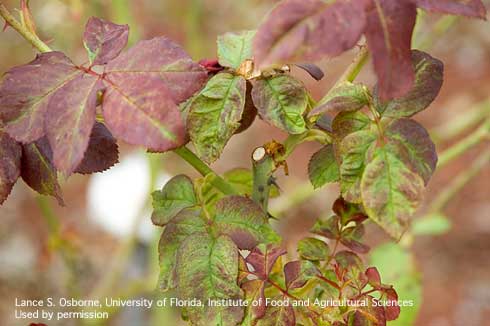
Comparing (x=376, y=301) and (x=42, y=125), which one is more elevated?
(x=42, y=125)

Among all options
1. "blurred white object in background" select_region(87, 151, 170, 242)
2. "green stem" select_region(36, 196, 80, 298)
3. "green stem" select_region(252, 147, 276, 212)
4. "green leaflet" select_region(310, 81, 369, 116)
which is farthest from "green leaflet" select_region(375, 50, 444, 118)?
"blurred white object in background" select_region(87, 151, 170, 242)

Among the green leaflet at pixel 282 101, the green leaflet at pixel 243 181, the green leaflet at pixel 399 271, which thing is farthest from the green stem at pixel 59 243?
the green leaflet at pixel 282 101

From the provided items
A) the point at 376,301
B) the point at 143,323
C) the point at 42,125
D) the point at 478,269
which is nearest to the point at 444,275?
the point at 478,269

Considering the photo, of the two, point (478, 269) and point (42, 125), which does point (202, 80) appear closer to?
point (42, 125)

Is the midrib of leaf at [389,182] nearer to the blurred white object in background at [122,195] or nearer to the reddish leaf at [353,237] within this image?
the reddish leaf at [353,237]

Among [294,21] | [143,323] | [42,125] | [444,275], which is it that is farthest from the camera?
[444,275]

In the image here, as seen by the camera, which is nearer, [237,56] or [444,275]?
[237,56]

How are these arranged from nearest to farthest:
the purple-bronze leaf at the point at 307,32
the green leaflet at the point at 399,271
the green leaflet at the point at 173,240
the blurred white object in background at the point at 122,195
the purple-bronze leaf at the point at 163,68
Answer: the purple-bronze leaf at the point at 307,32
the purple-bronze leaf at the point at 163,68
the green leaflet at the point at 173,240
the green leaflet at the point at 399,271
the blurred white object in background at the point at 122,195
